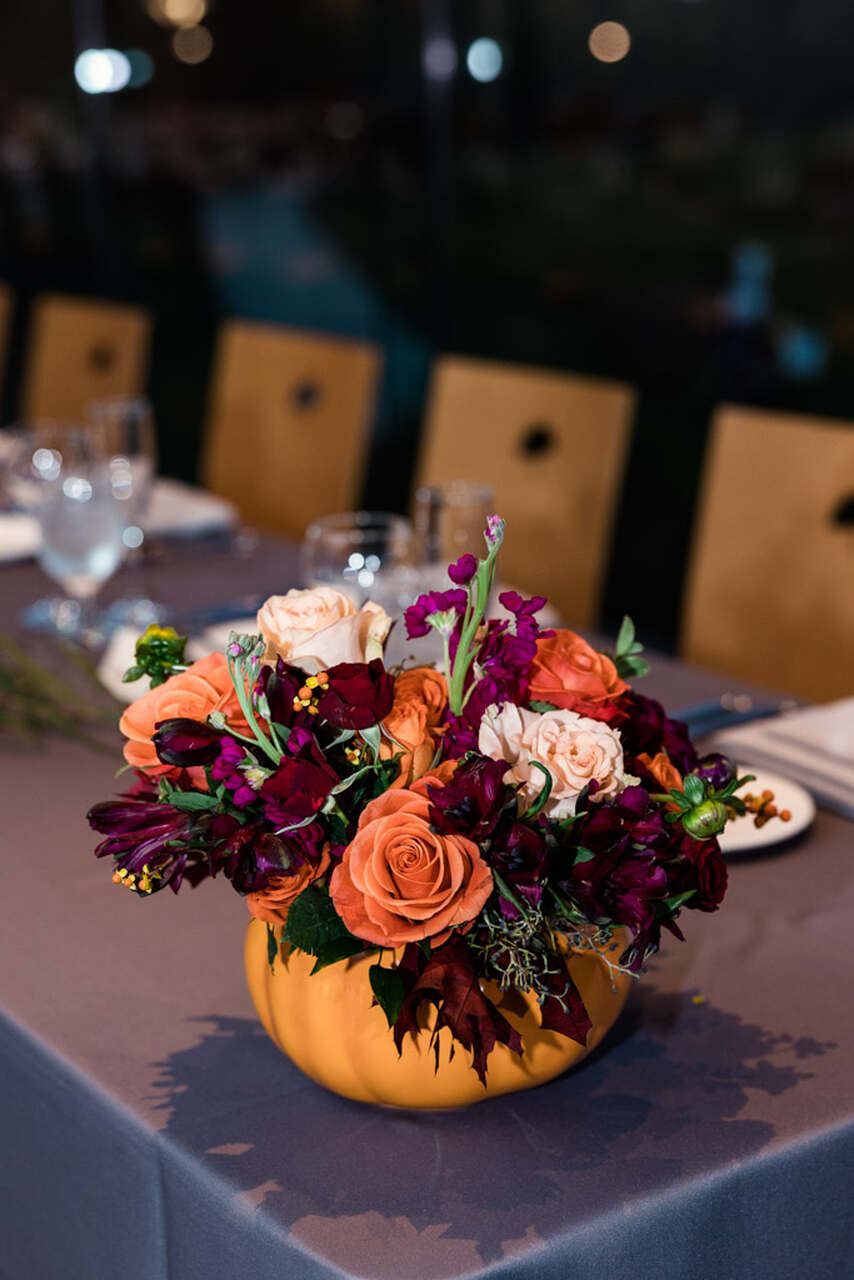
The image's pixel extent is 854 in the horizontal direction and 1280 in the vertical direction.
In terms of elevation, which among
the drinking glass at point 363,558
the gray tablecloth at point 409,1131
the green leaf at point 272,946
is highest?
the drinking glass at point 363,558

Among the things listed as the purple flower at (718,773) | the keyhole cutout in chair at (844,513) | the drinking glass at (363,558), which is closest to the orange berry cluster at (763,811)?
the purple flower at (718,773)

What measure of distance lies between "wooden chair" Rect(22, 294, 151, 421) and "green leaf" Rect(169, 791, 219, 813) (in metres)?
2.62

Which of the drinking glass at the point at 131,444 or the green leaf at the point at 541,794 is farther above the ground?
the green leaf at the point at 541,794

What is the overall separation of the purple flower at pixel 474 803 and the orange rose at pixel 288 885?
0.22 feet

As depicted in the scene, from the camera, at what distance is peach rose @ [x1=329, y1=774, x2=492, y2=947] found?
2.38 ft

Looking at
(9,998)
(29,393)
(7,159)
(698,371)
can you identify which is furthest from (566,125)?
(9,998)

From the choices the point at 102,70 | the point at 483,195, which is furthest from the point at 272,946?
the point at 102,70

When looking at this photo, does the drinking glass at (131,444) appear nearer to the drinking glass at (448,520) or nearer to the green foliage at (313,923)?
the drinking glass at (448,520)

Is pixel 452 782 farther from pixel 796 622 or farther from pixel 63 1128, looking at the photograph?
pixel 796 622

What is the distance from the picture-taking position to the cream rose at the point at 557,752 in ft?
2.45

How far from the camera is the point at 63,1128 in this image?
0.93 meters

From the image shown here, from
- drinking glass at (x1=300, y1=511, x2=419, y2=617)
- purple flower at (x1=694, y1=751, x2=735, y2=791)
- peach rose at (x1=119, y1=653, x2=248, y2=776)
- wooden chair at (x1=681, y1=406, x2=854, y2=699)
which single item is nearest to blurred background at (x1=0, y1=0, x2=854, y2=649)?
wooden chair at (x1=681, y1=406, x2=854, y2=699)

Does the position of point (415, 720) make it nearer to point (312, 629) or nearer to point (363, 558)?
point (312, 629)

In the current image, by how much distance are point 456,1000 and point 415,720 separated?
0.14 metres
